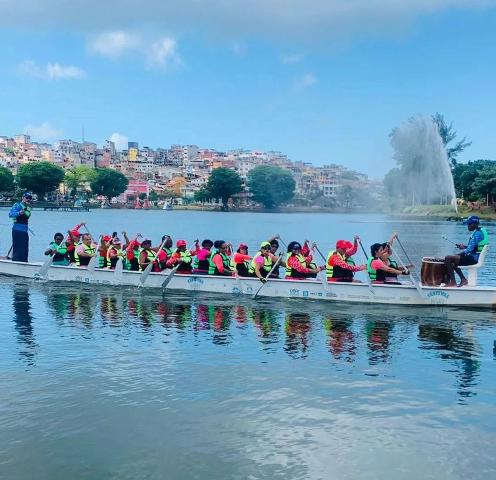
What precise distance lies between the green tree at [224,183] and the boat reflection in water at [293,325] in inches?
6185

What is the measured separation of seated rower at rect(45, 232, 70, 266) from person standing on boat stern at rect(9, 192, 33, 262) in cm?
151

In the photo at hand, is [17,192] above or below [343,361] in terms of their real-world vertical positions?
above

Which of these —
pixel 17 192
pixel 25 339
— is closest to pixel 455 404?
pixel 25 339

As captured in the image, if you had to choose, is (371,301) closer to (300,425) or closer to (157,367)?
(157,367)

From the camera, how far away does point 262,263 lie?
22.9 meters

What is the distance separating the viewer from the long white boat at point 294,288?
19953mm

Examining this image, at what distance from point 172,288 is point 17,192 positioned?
141m

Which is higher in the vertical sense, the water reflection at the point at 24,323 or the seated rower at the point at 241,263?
the seated rower at the point at 241,263

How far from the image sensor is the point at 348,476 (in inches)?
358

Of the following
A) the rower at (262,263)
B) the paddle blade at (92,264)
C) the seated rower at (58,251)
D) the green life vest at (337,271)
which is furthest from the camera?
the seated rower at (58,251)

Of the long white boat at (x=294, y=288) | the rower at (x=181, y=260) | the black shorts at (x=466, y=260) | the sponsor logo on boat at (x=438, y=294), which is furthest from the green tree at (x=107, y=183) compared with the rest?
the black shorts at (x=466, y=260)

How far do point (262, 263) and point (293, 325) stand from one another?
4828 millimetres

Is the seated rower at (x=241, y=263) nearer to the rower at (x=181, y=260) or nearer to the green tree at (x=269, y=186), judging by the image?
the rower at (x=181, y=260)

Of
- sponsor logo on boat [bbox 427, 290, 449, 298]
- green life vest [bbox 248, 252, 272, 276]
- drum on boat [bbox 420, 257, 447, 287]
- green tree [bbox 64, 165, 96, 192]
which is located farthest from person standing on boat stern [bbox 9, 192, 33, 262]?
green tree [bbox 64, 165, 96, 192]
